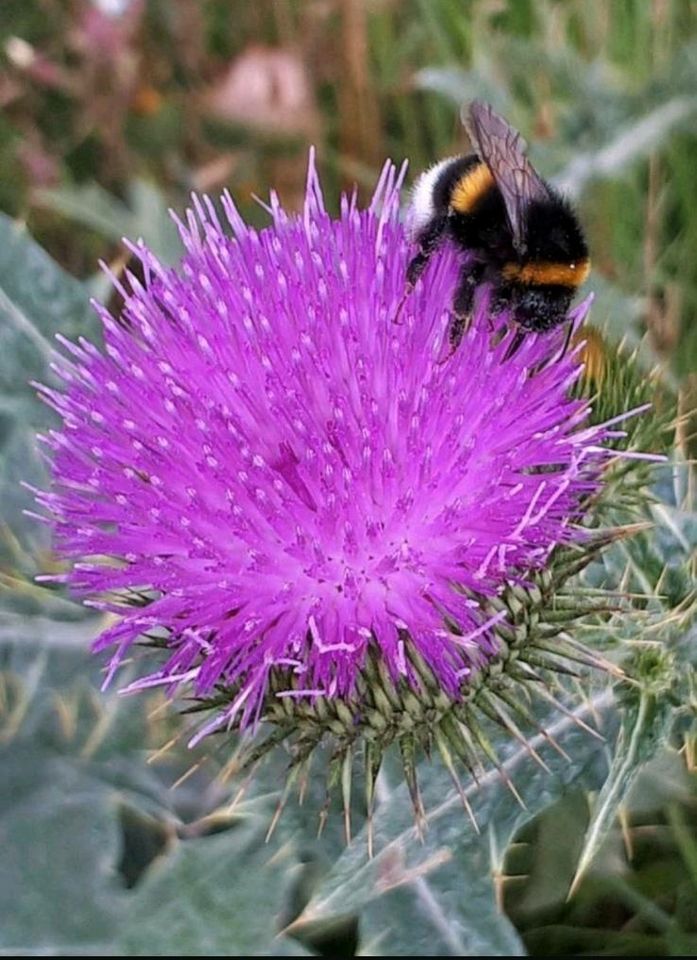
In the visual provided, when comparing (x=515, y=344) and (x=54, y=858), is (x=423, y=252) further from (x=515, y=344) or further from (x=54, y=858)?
(x=54, y=858)

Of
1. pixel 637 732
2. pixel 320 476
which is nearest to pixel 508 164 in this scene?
pixel 320 476

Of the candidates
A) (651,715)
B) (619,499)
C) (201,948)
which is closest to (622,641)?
(651,715)

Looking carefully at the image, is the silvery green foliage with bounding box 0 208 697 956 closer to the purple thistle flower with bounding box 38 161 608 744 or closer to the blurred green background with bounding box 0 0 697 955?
the blurred green background with bounding box 0 0 697 955

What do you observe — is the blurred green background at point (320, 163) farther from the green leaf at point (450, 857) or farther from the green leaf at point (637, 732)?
the green leaf at point (637, 732)

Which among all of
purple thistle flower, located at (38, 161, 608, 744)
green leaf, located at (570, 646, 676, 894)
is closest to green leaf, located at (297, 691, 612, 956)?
green leaf, located at (570, 646, 676, 894)

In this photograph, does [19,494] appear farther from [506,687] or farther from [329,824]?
[506,687]

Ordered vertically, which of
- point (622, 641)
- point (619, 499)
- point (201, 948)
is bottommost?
point (201, 948)
